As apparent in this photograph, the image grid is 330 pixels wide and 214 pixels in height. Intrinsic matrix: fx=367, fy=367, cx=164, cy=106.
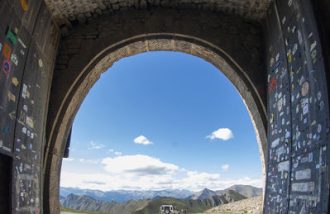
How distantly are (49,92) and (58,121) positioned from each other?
460 millimetres

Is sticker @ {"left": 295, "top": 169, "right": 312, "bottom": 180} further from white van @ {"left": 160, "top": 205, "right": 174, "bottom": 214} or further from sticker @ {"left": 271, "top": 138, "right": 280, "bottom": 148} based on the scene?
white van @ {"left": 160, "top": 205, "right": 174, "bottom": 214}

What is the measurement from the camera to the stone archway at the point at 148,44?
18.5ft

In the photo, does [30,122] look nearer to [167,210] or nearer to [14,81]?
[14,81]

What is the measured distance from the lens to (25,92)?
15.0ft

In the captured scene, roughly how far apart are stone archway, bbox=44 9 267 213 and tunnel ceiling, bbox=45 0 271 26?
0.39 ft

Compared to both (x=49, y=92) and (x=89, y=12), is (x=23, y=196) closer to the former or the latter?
(x=49, y=92)

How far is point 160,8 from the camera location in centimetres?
600

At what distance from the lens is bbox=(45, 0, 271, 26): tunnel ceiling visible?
549 centimetres

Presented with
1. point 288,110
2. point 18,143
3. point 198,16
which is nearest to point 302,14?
point 288,110

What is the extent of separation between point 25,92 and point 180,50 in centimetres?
278

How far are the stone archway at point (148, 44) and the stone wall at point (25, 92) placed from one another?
317mm

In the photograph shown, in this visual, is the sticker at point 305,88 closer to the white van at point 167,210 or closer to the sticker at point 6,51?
the sticker at point 6,51

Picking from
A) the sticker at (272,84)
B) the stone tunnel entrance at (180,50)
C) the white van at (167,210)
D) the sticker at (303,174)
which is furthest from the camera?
the white van at (167,210)

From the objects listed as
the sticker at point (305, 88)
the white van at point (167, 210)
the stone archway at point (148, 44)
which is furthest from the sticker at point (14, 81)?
the white van at point (167, 210)
